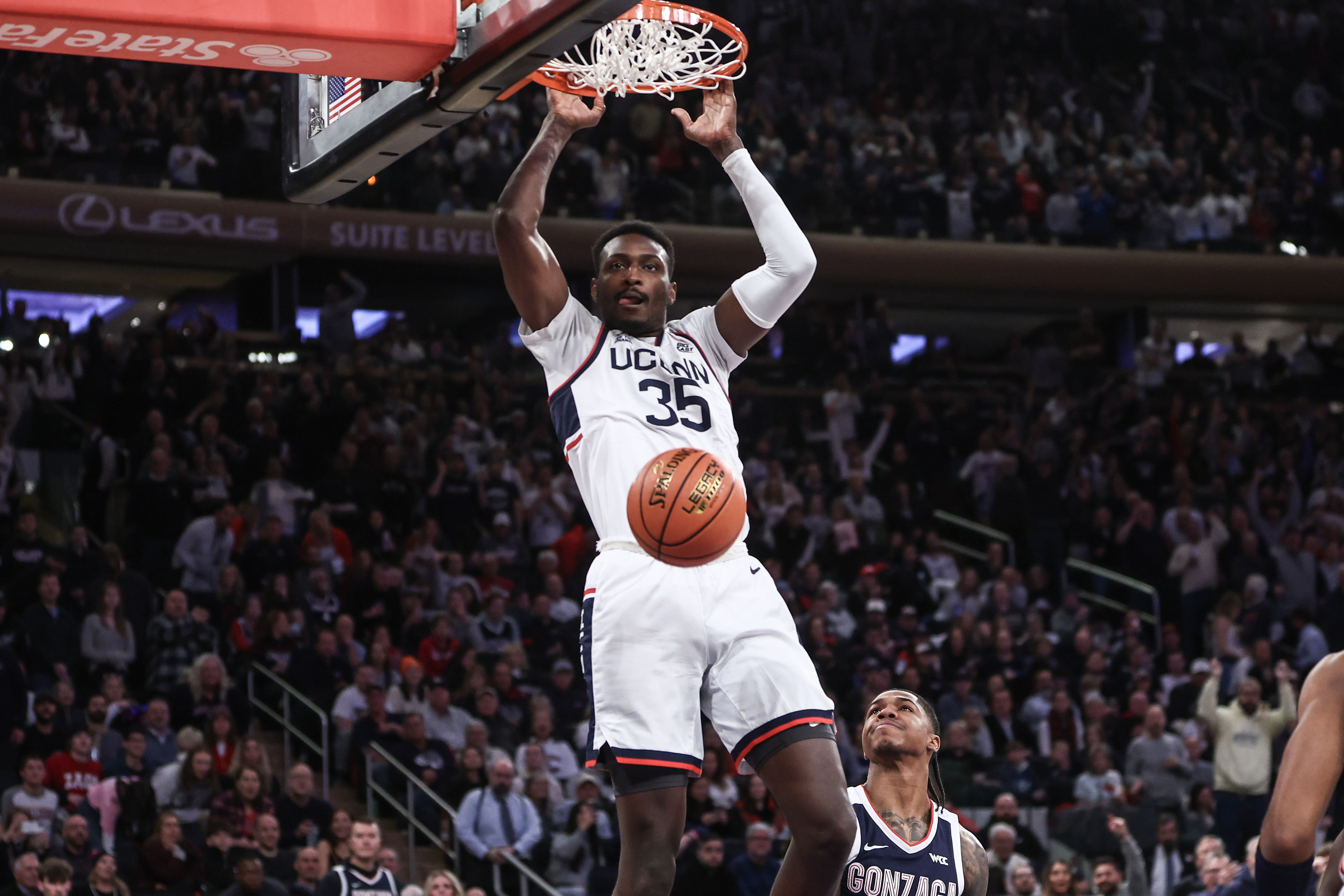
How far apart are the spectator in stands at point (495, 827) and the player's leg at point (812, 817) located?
755 cm

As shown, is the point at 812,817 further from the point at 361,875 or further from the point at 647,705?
the point at 361,875

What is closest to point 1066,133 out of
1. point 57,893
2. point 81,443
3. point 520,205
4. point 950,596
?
point 950,596

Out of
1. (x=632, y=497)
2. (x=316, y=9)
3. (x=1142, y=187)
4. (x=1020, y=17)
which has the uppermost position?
(x=1020, y=17)

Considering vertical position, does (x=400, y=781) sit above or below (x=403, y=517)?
below

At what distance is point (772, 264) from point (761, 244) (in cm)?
→ 12

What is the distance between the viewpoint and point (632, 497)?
204 inches

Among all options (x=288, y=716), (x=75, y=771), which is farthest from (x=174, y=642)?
(x=75, y=771)

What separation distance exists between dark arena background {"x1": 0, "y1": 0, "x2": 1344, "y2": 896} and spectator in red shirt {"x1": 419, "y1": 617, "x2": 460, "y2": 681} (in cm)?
4

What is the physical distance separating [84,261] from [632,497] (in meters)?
18.5

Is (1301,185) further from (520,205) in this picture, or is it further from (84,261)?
(520,205)

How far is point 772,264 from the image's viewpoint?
5.57 m

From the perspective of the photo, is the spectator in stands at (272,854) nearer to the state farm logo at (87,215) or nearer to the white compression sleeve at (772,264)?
the white compression sleeve at (772,264)

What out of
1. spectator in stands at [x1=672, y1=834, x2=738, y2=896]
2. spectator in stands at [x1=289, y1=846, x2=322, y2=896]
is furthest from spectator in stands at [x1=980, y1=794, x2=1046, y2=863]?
spectator in stands at [x1=289, y1=846, x2=322, y2=896]

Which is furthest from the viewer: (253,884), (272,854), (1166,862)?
(1166,862)
